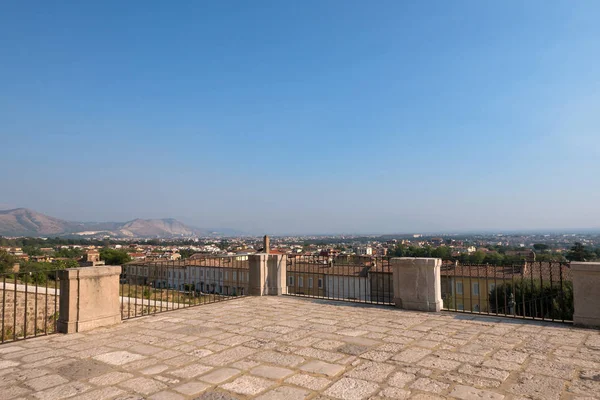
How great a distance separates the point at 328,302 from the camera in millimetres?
9906

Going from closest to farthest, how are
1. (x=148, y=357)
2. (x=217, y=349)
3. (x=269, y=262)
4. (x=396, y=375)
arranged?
(x=396, y=375) → (x=148, y=357) → (x=217, y=349) → (x=269, y=262)

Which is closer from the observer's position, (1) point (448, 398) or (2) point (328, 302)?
(1) point (448, 398)

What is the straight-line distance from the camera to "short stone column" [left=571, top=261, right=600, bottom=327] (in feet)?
22.0

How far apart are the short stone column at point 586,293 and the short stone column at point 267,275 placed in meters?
6.96

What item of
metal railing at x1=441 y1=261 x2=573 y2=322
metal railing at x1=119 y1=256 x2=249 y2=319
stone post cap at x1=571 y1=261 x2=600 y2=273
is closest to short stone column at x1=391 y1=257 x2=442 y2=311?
metal railing at x1=441 y1=261 x2=573 y2=322

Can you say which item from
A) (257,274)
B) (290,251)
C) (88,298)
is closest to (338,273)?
(257,274)

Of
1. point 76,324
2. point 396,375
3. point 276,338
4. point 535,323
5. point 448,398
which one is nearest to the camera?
point 448,398

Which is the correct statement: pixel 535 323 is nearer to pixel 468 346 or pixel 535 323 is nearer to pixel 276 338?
pixel 468 346

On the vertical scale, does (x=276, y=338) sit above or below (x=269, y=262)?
below

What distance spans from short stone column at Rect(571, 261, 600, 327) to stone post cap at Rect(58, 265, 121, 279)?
8.39 metres

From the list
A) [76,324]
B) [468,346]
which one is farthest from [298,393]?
[76,324]

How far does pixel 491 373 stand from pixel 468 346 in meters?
1.18

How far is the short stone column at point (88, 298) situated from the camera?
6683 mm

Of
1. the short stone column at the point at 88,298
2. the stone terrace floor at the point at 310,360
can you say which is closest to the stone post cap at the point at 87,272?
the short stone column at the point at 88,298
